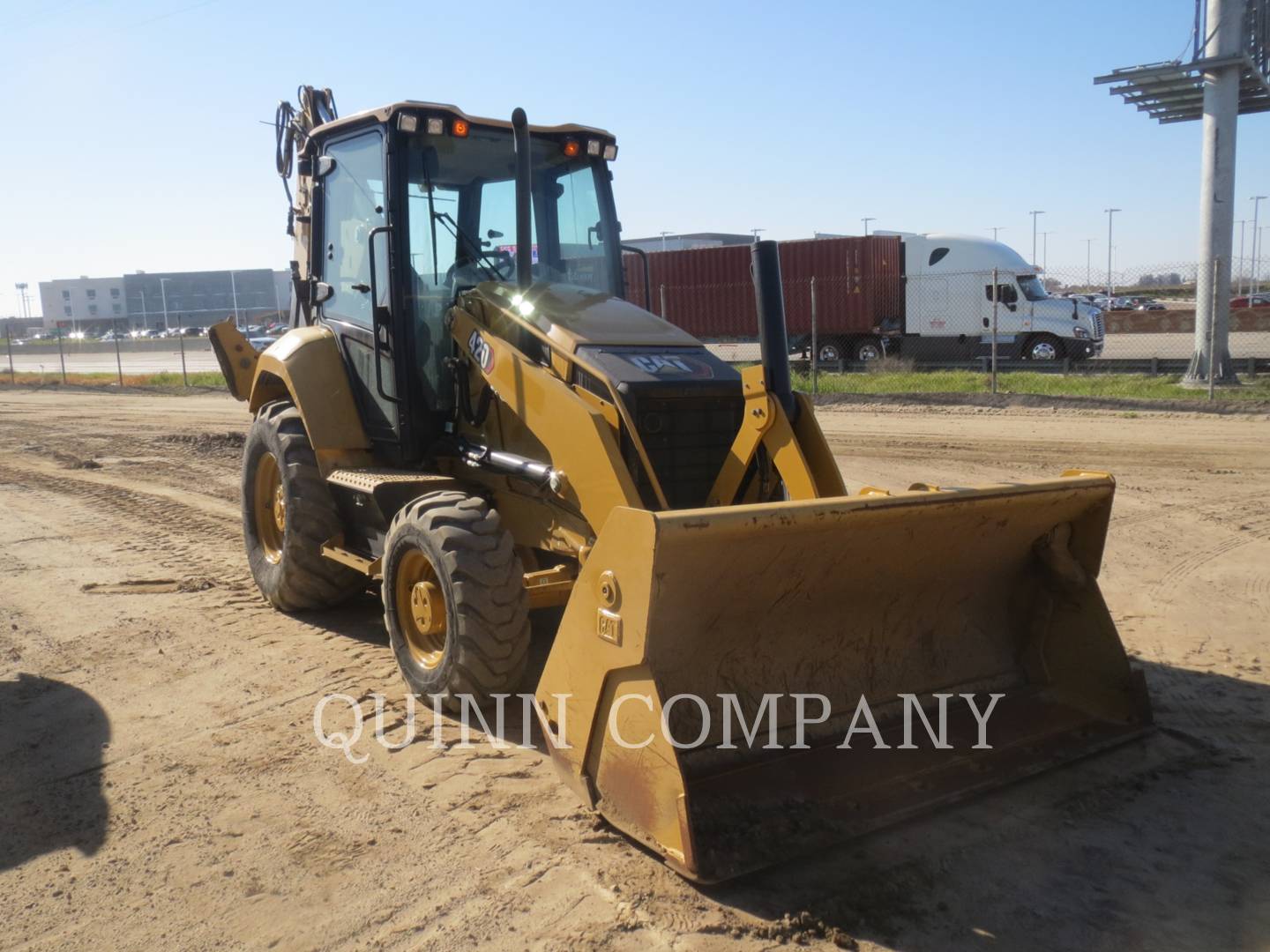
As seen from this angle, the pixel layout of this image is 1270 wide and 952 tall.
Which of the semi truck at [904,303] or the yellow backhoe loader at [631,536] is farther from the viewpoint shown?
the semi truck at [904,303]

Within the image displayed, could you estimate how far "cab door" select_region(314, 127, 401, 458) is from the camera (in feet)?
18.8

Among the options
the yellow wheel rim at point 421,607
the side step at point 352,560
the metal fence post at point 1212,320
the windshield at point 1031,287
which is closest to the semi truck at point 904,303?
the windshield at point 1031,287

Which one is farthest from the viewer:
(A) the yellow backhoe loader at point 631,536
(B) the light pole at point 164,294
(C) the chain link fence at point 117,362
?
(B) the light pole at point 164,294

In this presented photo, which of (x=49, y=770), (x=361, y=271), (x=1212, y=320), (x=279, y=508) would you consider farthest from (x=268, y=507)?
(x=1212, y=320)

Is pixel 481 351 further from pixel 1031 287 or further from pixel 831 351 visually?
pixel 831 351

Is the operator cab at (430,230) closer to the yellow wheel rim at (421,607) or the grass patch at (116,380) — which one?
the yellow wheel rim at (421,607)

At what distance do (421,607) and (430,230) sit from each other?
1.99 meters

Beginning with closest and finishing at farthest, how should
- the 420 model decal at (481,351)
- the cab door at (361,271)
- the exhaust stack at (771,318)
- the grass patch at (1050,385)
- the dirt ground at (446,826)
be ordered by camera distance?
the dirt ground at (446,826) < the exhaust stack at (771,318) < the 420 model decal at (481,351) < the cab door at (361,271) < the grass patch at (1050,385)

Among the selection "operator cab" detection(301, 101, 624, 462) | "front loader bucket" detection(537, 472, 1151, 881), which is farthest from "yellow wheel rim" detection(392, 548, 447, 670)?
"front loader bucket" detection(537, 472, 1151, 881)

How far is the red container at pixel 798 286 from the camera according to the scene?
23922 mm

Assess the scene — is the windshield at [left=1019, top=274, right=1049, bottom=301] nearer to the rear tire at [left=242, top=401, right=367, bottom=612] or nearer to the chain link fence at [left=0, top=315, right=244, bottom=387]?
the chain link fence at [left=0, top=315, right=244, bottom=387]

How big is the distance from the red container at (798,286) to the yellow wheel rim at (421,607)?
17.6 m

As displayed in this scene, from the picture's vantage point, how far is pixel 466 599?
179 inches

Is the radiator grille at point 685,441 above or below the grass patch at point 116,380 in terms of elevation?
above
